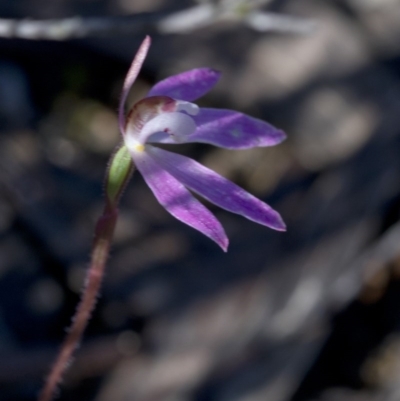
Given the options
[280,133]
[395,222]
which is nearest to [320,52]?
[395,222]

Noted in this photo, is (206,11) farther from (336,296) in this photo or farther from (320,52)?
(320,52)

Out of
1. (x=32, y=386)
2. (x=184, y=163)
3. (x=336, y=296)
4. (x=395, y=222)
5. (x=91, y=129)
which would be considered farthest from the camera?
(x=91, y=129)

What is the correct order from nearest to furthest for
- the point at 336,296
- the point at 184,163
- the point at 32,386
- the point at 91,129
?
1. the point at 184,163
2. the point at 32,386
3. the point at 336,296
4. the point at 91,129

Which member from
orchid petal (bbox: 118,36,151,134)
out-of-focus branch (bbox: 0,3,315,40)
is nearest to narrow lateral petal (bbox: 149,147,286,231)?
orchid petal (bbox: 118,36,151,134)

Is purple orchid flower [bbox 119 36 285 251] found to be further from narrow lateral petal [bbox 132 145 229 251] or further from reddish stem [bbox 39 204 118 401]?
reddish stem [bbox 39 204 118 401]

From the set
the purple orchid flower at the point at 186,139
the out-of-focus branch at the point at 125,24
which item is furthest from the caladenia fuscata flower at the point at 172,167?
the out-of-focus branch at the point at 125,24

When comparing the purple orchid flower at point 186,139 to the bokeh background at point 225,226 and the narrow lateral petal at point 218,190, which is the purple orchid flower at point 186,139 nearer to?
the narrow lateral petal at point 218,190

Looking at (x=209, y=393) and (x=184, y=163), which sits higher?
(x=184, y=163)

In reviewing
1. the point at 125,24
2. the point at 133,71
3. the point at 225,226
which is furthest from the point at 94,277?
the point at 225,226
